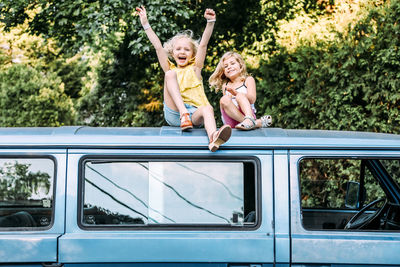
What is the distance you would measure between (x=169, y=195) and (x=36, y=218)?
97 centimetres

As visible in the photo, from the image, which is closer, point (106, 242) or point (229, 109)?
point (106, 242)

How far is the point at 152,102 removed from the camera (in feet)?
36.5

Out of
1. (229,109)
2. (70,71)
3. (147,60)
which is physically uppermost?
(70,71)

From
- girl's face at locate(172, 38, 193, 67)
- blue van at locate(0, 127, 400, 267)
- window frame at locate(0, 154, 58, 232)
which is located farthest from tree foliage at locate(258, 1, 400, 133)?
window frame at locate(0, 154, 58, 232)

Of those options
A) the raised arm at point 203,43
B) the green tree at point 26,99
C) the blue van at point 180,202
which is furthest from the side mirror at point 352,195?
the green tree at point 26,99

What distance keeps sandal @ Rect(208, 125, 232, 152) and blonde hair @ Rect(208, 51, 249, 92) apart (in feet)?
5.48

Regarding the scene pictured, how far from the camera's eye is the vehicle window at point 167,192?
9.53 feet

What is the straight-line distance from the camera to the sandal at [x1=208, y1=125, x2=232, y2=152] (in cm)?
283

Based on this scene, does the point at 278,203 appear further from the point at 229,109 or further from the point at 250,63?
the point at 250,63

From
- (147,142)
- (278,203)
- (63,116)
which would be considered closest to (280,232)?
(278,203)

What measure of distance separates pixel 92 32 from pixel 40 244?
503 cm

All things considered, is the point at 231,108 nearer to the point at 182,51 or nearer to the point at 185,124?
the point at 185,124

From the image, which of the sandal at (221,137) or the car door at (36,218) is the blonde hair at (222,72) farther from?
the car door at (36,218)

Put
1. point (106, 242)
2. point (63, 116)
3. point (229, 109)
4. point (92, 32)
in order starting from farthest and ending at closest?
point (63, 116), point (92, 32), point (229, 109), point (106, 242)
